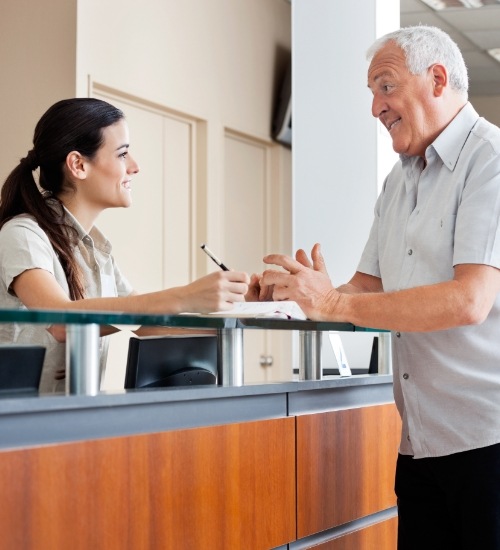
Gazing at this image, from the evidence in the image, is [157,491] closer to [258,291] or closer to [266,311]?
[266,311]

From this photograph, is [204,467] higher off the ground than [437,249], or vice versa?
[437,249]

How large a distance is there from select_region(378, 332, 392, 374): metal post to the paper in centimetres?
69

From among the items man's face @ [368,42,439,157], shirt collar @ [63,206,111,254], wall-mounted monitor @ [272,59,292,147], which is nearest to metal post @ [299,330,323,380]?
man's face @ [368,42,439,157]

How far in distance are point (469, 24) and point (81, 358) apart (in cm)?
665

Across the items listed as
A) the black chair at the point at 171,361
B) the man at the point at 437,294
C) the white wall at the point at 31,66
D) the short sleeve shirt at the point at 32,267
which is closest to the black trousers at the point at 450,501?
the man at the point at 437,294

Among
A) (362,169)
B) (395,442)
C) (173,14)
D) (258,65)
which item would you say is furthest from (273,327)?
(258,65)

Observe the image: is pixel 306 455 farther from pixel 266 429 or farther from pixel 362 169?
pixel 362 169

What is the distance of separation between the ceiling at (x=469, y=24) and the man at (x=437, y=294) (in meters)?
4.71

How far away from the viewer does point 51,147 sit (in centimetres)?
274

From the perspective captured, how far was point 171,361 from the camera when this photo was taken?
200 centimetres

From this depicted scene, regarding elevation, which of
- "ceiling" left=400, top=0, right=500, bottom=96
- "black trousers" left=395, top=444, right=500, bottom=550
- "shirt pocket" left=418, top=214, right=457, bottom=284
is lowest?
"black trousers" left=395, top=444, right=500, bottom=550

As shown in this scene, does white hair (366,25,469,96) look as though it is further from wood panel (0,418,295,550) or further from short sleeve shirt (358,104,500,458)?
wood panel (0,418,295,550)

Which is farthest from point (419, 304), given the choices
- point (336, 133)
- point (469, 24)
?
point (469, 24)

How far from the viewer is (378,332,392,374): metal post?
275 cm
